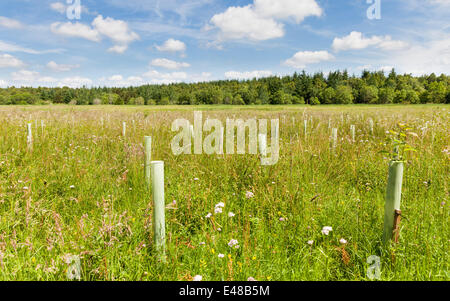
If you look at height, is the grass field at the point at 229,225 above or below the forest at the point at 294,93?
below

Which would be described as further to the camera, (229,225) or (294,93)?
(294,93)

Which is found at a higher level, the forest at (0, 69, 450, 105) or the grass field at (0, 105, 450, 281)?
the forest at (0, 69, 450, 105)

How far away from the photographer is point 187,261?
2199mm

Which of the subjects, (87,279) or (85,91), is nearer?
(87,279)

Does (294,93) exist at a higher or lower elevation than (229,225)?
higher

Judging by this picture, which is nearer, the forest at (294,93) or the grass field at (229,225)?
the grass field at (229,225)

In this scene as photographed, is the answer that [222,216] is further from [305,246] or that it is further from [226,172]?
[226,172]

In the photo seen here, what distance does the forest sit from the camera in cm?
8388

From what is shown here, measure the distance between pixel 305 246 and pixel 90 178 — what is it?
126 inches

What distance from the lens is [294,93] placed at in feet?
331

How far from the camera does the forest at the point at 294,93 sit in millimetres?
83875

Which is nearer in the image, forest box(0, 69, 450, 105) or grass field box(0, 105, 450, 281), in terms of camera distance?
grass field box(0, 105, 450, 281)
